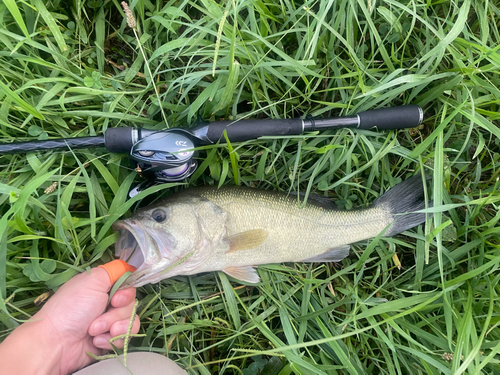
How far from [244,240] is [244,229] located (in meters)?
0.08

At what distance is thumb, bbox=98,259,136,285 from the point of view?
205 cm

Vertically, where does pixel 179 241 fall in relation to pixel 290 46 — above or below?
below

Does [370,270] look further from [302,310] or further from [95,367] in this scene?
[95,367]

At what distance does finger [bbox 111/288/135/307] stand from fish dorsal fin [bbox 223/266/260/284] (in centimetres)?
67

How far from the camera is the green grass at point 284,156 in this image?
7.22 ft

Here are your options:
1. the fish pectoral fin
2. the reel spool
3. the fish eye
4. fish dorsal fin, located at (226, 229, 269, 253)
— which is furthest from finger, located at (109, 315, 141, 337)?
the fish pectoral fin

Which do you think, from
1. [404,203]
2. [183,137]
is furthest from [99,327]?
[404,203]

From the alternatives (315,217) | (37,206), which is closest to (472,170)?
(315,217)

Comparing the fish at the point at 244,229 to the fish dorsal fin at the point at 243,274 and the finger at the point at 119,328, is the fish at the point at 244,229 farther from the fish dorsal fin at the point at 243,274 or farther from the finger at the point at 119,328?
the finger at the point at 119,328

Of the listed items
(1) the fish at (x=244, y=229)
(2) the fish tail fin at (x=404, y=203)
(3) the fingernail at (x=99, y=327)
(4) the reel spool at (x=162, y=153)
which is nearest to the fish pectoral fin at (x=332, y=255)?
(1) the fish at (x=244, y=229)

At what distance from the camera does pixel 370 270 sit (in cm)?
263

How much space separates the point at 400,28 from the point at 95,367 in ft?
10.4

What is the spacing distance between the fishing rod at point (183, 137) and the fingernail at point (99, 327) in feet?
2.88

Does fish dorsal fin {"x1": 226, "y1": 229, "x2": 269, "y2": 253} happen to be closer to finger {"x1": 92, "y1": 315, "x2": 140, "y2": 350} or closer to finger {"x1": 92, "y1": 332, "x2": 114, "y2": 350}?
finger {"x1": 92, "y1": 315, "x2": 140, "y2": 350}
